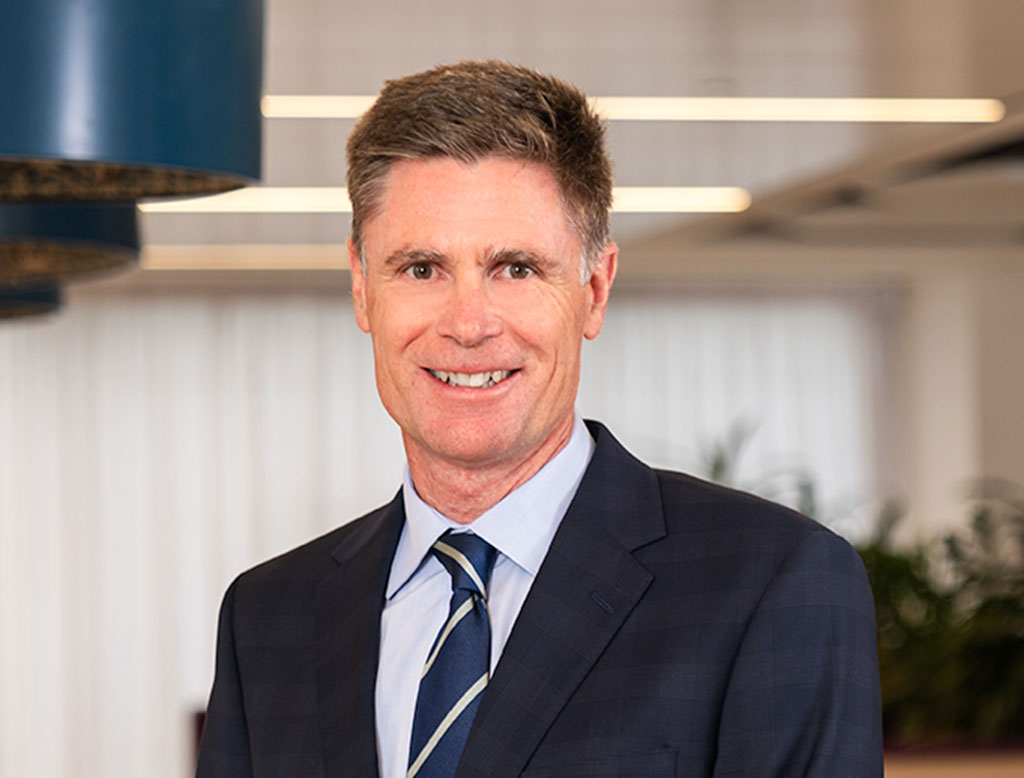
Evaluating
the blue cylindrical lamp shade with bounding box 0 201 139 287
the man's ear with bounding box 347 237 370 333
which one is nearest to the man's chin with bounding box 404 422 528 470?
the man's ear with bounding box 347 237 370 333

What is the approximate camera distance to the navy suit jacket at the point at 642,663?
106 centimetres

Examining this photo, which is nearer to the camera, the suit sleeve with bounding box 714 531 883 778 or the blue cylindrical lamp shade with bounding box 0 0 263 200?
the blue cylindrical lamp shade with bounding box 0 0 263 200

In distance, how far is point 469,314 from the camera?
3.81 ft

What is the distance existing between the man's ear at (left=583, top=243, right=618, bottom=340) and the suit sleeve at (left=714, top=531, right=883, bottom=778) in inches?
11.4

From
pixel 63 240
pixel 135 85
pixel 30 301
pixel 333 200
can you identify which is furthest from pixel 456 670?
pixel 333 200

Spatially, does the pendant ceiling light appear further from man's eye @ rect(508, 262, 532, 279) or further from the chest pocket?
the chest pocket

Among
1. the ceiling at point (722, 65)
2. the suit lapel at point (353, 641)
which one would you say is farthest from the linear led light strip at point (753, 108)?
the suit lapel at point (353, 641)

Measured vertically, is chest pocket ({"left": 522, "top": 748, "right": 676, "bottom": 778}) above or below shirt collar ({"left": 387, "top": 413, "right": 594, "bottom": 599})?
below

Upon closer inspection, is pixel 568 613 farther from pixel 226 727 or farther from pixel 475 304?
pixel 226 727

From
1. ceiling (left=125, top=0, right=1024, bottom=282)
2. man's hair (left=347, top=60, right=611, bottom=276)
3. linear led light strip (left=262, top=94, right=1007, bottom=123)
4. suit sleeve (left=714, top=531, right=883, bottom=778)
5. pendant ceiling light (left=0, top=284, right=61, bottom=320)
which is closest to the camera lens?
suit sleeve (left=714, top=531, right=883, bottom=778)

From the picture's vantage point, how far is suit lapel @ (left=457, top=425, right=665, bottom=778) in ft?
3.74

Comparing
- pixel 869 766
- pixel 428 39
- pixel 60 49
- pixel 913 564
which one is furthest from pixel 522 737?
pixel 913 564

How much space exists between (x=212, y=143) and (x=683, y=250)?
658 cm

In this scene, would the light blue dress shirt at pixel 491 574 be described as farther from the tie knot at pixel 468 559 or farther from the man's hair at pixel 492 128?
the man's hair at pixel 492 128
